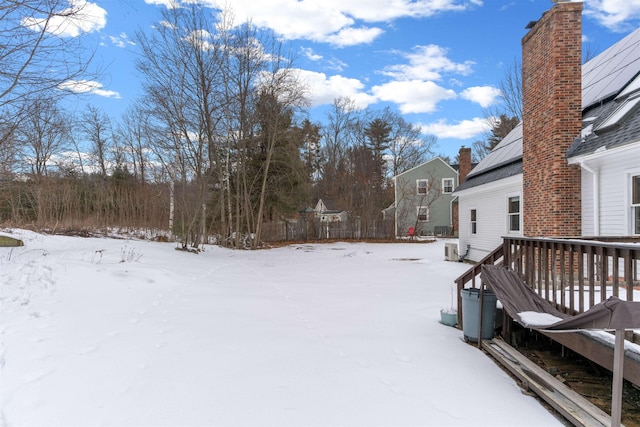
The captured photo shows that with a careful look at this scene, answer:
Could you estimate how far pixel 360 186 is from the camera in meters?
28.4

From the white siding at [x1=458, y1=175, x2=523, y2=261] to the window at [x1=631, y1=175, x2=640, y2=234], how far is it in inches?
117

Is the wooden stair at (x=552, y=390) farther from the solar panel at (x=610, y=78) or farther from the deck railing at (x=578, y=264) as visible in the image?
the solar panel at (x=610, y=78)

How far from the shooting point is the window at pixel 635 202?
6.07 m

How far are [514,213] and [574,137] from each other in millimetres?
3109

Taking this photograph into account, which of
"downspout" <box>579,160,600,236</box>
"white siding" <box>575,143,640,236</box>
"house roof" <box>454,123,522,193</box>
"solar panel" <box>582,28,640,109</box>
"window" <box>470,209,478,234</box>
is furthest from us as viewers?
"window" <box>470,209,478,234</box>

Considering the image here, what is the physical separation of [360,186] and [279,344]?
25.0 metres

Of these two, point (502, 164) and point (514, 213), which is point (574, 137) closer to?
point (514, 213)

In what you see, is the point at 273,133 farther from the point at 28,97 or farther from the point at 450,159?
the point at 450,159

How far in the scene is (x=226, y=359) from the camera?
11.6 feet

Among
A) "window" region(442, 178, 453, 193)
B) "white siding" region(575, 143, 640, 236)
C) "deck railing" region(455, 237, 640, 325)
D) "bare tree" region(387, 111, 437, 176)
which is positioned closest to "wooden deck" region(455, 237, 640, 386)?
"deck railing" region(455, 237, 640, 325)

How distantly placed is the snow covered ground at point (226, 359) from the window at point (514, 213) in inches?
175

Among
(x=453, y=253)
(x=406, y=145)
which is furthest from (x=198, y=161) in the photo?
(x=406, y=145)

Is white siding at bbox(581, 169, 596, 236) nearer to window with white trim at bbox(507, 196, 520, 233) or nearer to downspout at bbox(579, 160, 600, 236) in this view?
downspout at bbox(579, 160, 600, 236)

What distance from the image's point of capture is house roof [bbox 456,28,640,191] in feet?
20.1
